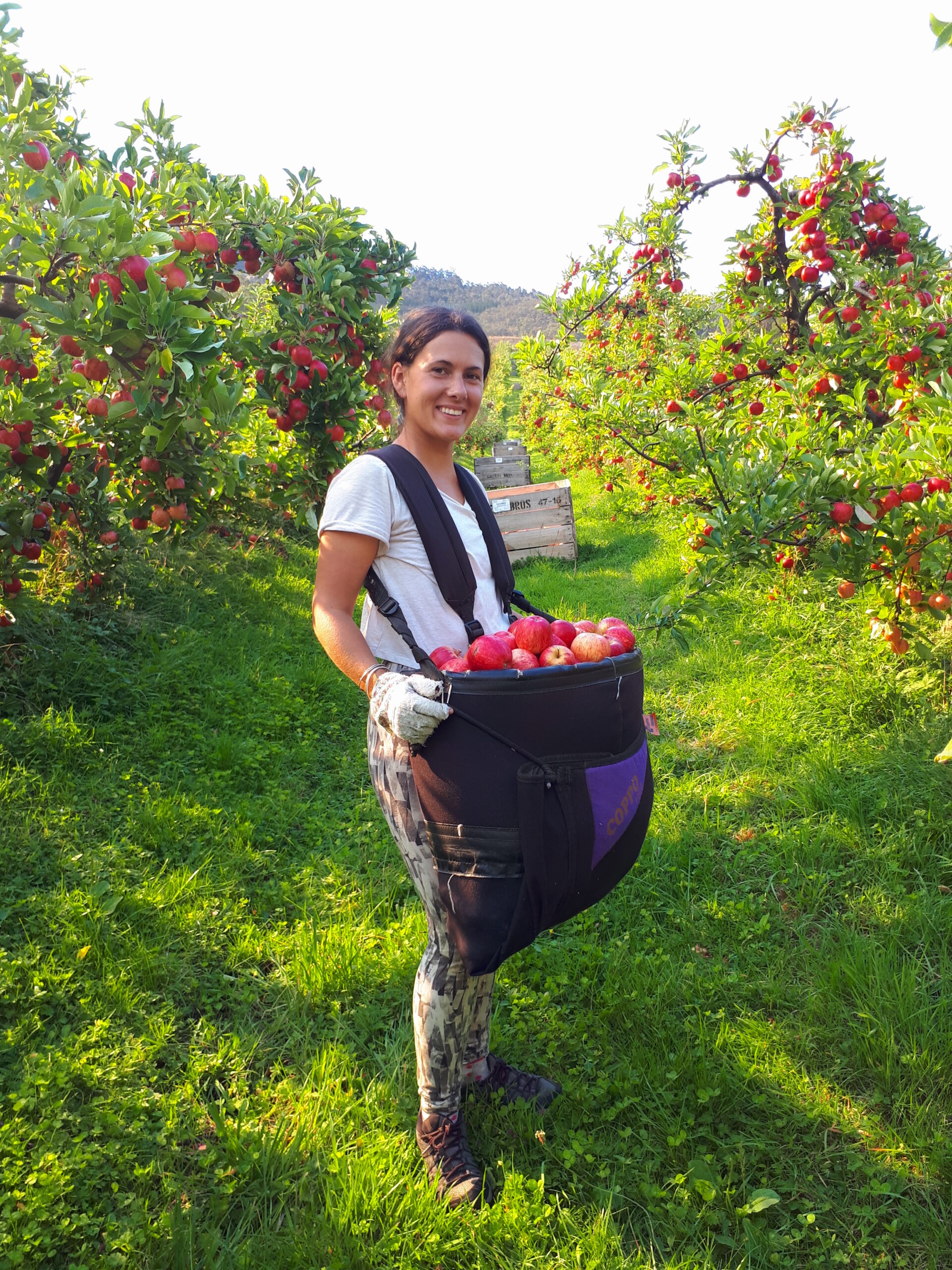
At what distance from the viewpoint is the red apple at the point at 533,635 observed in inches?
66.7

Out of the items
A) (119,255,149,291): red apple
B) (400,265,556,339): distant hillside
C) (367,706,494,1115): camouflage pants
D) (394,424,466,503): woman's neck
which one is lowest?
(367,706,494,1115): camouflage pants

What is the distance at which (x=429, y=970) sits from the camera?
180cm

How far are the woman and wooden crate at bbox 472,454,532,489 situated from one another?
9537 mm

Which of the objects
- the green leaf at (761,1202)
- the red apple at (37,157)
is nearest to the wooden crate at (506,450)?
the red apple at (37,157)

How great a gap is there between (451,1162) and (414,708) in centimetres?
123

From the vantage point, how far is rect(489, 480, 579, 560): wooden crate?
8312mm

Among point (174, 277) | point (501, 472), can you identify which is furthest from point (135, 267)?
point (501, 472)

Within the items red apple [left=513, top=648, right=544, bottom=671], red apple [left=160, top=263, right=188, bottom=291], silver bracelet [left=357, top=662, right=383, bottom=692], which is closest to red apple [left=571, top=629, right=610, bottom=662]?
red apple [left=513, top=648, right=544, bottom=671]

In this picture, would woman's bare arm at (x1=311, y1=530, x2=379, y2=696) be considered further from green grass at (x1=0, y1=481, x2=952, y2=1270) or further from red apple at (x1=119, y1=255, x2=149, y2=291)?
green grass at (x1=0, y1=481, x2=952, y2=1270)

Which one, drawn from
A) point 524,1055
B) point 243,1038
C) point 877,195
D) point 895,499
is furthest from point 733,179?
point 243,1038

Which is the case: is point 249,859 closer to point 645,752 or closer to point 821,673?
point 645,752

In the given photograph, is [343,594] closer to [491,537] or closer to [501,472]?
[491,537]

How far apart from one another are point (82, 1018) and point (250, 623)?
3.24 meters

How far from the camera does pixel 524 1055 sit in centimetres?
232
